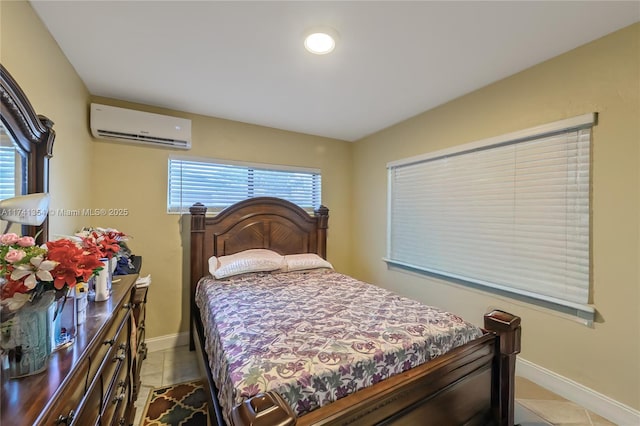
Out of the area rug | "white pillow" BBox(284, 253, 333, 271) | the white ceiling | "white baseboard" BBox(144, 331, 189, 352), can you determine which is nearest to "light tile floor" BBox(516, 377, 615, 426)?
"white pillow" BBox(284, 253, 333, 271)

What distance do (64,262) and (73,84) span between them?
1.93 metres

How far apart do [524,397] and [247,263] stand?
237cm

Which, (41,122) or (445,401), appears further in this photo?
(41,122)

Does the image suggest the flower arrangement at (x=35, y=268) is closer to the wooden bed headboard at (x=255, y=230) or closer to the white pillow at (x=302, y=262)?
the wooden bed headboard at (x=255, y=230)

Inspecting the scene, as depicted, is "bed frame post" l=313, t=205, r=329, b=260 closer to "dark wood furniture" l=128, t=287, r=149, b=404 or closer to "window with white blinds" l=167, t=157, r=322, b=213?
"window with white blinds" l=167, t=157, r=322, b=213

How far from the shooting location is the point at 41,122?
141 centimetres

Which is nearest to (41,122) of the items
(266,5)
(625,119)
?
(266,5)

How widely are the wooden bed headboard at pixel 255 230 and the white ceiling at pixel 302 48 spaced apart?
1.08 m

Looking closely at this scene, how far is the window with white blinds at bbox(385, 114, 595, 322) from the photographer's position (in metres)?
1.83

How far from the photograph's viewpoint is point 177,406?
1903 millimetres

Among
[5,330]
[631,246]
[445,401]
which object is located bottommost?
[445,401]

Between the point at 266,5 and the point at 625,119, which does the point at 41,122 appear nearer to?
the point at 266,5

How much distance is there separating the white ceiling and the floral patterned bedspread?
1.68 meters

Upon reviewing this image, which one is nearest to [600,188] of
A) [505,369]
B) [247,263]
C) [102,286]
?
[505,369]
